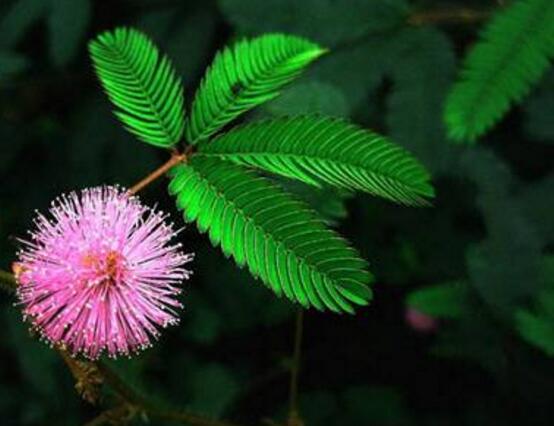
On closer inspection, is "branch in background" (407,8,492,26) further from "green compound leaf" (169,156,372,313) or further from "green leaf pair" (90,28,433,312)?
"green compound leaf" (169,156,372,313)

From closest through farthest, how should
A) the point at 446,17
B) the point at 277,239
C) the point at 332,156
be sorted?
the point at 277,239 → the point at 332,156 → the point at 446,17

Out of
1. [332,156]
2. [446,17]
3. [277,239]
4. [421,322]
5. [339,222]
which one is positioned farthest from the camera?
[421,322]

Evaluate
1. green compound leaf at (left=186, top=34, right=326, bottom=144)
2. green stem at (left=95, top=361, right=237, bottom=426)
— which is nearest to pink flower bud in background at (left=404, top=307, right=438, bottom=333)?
green stem at (left=95, top=361, right=237, bottom=426)

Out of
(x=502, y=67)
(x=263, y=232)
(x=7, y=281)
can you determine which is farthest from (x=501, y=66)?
(x=7, y=281)

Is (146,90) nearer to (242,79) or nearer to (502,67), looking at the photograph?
(242,79)

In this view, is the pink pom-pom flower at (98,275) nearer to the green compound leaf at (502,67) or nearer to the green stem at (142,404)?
the green stem at (142,404)

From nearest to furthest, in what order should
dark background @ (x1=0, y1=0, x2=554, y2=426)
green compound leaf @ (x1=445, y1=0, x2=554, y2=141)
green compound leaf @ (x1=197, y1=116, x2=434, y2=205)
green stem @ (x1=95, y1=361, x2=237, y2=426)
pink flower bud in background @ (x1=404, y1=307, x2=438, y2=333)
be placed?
green compound leaf @ (x1=197, y1=116, x2=434, y2=205) → green stem @ (x1=95, y1=361, x2=237, y2=426) → green compound leaf @ (x1=445, y1=0, x2=554, y2=141) → dark background @ (x1=0, y1=0, x2=554, y2=426) → pink flower bud in background @ (x1=404, y1=307, x2=438, y2=333)

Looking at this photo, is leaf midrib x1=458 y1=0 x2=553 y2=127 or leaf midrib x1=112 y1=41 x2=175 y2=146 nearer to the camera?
leaf midrib x1=112 y1=41 x2=175 y2=146

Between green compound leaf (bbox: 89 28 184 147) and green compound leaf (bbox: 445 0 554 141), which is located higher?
green compound leaf (bbox: 89 28 184 147)
